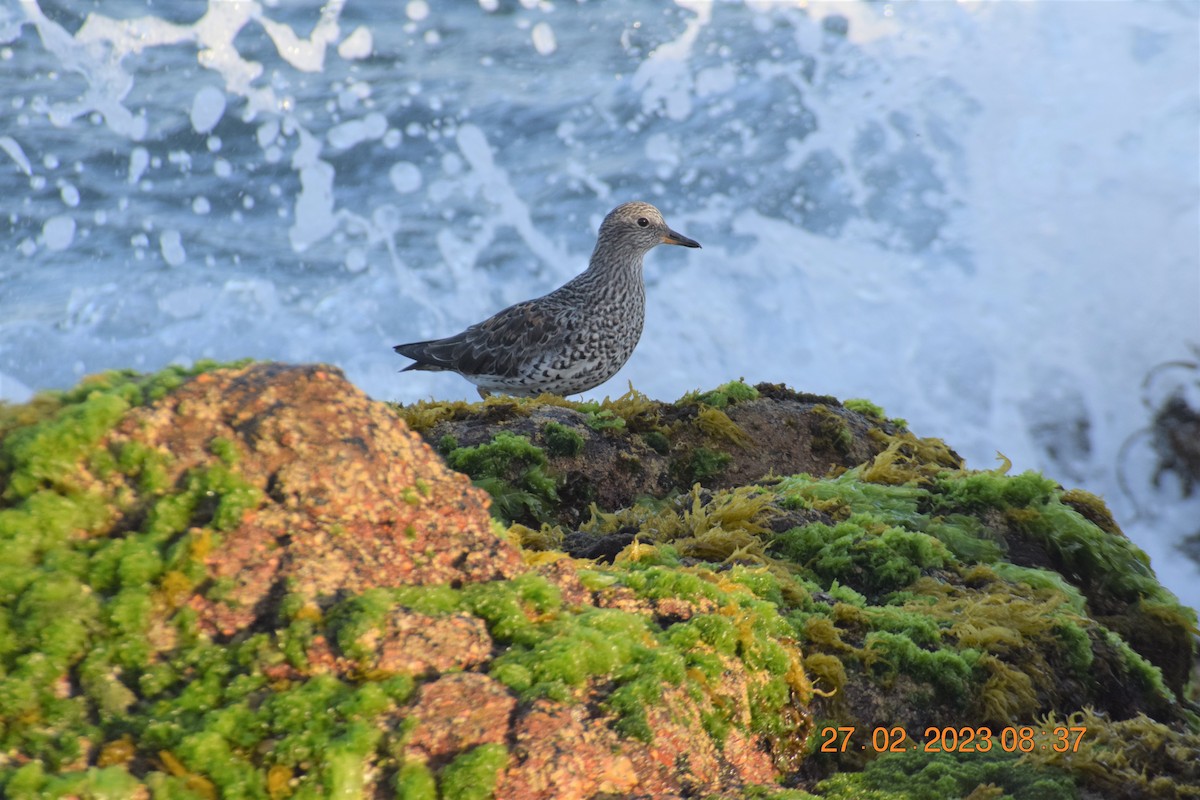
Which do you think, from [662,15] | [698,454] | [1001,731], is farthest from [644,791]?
[662,15]

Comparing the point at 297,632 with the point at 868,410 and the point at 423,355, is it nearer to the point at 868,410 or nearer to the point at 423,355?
the point at 868,410

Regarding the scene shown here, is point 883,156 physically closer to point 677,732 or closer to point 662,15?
point 662,15

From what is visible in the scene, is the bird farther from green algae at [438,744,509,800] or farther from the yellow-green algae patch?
green algae at [438,744,509,800]

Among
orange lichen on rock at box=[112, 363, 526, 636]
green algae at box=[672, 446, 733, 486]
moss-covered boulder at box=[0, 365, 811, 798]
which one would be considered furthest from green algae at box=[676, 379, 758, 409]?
orange lichen on rock at box=[112, 363, 526, 636]

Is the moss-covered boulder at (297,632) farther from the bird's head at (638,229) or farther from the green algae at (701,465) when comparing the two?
the bird's head at (638,229)

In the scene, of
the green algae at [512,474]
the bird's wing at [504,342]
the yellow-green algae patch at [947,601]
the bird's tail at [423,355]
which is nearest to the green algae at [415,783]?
the yellow-green algae patch at [947,601]

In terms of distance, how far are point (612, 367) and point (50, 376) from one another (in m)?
8.18

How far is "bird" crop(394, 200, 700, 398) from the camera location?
7766mm

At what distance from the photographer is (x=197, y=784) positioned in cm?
185

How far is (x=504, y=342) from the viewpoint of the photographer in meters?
7.98

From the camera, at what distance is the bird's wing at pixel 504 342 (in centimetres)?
781
